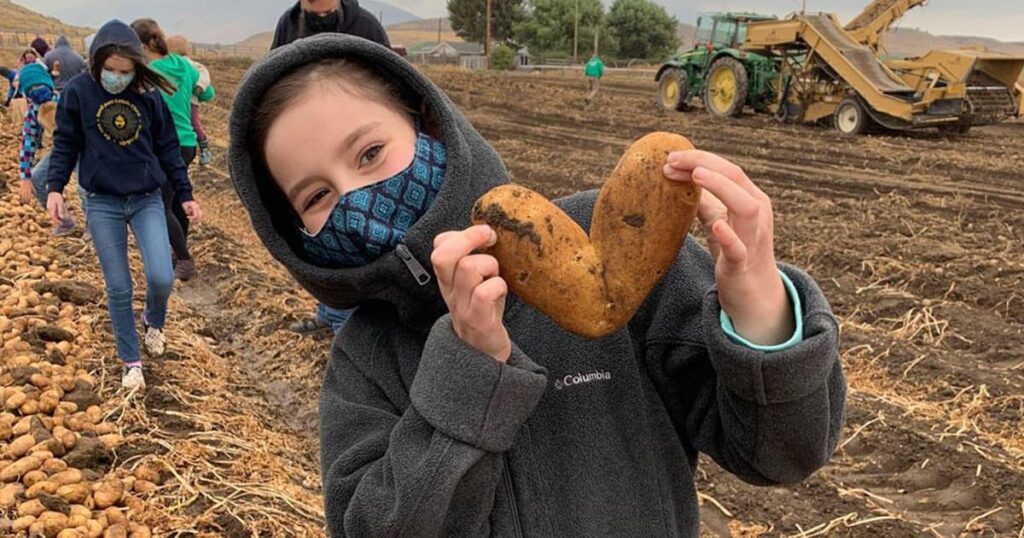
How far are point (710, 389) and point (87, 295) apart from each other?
484cm

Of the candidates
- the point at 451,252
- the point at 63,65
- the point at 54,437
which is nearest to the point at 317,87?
the point at 451,252

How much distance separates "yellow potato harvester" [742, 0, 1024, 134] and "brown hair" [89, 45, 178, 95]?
11.4 meters

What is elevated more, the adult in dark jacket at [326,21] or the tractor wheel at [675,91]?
the adult in dark jacket at [326,21]

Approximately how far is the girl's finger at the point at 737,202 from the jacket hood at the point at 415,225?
41 cm

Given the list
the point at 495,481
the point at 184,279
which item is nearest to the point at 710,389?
the point at 495,481

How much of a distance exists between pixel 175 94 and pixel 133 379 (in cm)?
240

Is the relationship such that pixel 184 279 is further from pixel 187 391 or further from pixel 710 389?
pixel 710 389

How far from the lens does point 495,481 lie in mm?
1164

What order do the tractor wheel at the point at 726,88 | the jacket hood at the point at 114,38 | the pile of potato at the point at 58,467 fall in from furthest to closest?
the tractor wheel at the point at 726,88, the jacket hood at the point at 114,38, the pile of potato at the point at 58,467

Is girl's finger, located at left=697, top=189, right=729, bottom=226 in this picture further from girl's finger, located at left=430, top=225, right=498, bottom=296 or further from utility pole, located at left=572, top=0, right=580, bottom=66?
utility pole, located at left=572, top=0, right=580, bottom=66

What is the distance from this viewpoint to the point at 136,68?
3875 mm

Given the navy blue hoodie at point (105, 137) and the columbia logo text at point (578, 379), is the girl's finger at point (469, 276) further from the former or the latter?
the navy blue hoodie at point (105, 137)

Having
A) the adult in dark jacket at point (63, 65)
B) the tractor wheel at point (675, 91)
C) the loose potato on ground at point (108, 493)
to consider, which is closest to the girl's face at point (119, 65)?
the loose potato on ground at point (108, 493)

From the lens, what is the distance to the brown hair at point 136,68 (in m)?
3.73
